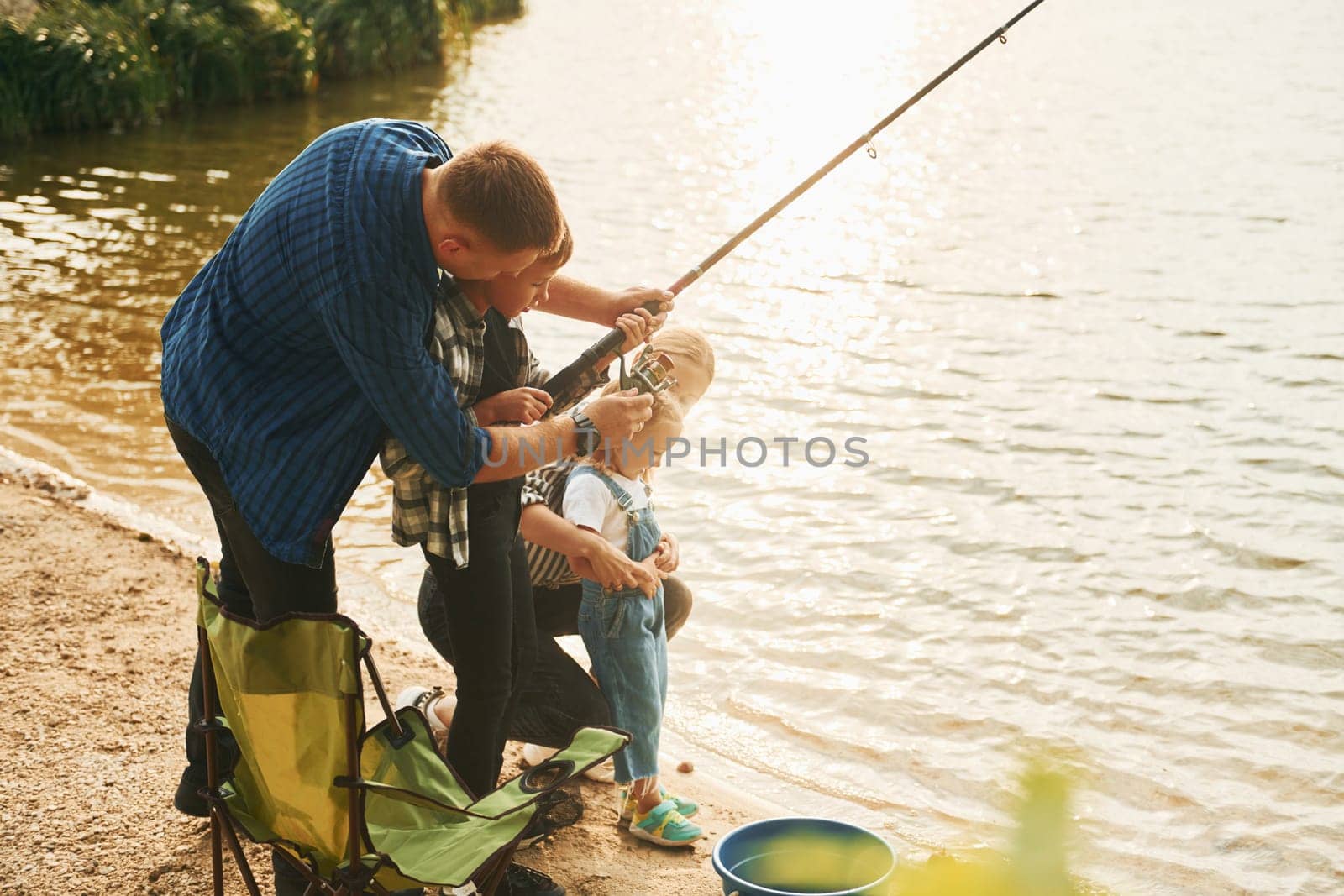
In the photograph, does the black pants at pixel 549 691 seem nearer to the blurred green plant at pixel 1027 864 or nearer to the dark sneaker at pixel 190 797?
the dark sneaker at pixel 190 797

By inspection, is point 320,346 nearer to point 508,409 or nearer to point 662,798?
point 508,409

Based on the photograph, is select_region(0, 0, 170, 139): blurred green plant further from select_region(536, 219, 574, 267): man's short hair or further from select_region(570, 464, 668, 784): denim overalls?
select_region(536, 219, 574, 267): man's short hair

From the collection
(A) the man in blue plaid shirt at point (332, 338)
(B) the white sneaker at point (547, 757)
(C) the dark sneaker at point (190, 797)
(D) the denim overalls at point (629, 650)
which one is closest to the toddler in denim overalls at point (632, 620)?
(D) the denim overalls at point (629, 650)

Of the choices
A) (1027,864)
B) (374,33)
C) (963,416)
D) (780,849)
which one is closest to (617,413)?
(780,849)

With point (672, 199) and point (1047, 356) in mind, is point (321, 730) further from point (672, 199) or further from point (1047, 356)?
point (672, 199)

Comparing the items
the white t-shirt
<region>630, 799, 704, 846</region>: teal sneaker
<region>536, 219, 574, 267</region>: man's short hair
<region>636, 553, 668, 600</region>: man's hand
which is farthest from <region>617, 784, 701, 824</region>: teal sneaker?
<region>536, 219, 574, 267</region>: man's short hair

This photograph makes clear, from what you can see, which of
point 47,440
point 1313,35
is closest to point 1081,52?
point 1313,35

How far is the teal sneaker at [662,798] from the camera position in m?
3.28

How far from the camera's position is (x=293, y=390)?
2.28 meters

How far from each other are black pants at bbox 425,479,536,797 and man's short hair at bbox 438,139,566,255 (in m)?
0.59

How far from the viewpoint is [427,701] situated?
3266 millimetres

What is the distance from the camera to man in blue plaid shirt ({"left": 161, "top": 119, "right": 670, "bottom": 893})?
7.00ft

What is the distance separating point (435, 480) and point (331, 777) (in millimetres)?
539

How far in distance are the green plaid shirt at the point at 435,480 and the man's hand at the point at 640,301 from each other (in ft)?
1.60
